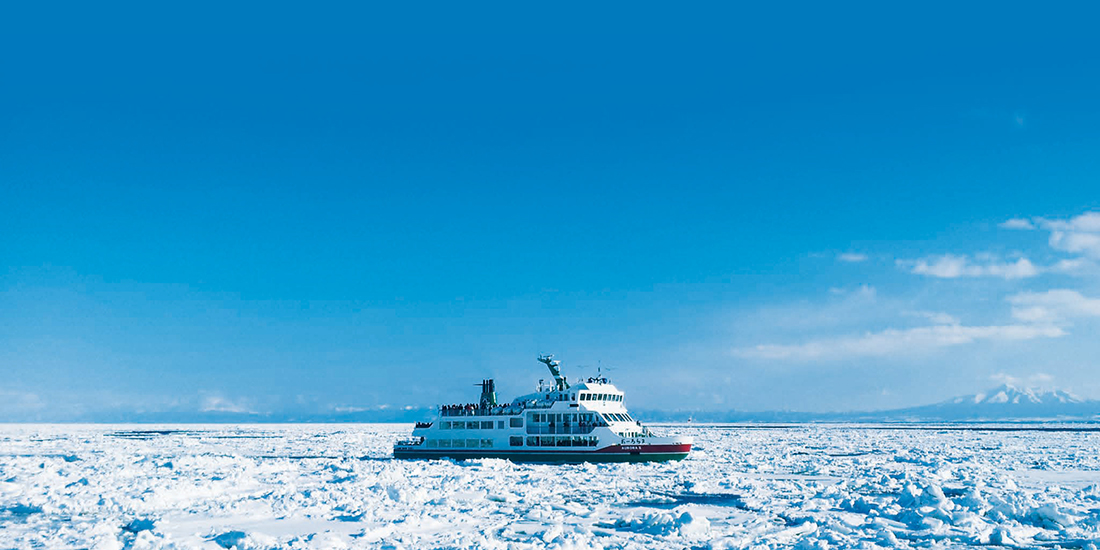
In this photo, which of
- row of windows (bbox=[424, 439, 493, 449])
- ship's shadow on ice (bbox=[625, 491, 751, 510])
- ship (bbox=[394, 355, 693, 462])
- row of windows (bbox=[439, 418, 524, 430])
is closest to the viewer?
ship's shadow on ice (bbox=[625, 491, 751, 510])

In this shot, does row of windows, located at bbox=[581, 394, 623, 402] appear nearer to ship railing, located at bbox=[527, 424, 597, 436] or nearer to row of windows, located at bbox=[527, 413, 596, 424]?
row of windows, located at bbox=[527, 413, 596, 424]

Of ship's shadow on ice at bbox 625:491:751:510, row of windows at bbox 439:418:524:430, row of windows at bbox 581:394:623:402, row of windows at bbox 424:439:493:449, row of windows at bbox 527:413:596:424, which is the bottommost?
ship's shadow on ice at bbox 625:491:751:510

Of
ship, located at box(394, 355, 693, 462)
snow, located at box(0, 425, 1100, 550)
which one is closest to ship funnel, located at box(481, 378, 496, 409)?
ship, located at box(394, 355, 693, 462)

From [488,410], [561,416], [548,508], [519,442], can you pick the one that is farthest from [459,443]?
[548,508]

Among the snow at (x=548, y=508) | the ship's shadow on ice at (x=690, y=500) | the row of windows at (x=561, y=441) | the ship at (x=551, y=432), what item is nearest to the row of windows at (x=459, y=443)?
the ship at (x=551, y=432)

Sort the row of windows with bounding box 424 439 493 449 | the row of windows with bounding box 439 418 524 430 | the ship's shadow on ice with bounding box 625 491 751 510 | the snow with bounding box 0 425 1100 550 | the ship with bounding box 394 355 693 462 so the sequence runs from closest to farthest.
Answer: the snow with bounding box 0 425 1100 550, the ship's shadow on ice with bounding box 625 491 751 510, the ship with bounding box 394 355 693 462, the row of windows with bounding box 439 418 524 430, the row of windows with bounding box 424 439 493 449

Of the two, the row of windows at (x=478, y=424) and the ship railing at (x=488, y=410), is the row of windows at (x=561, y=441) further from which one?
the ship railing at (x=488, y=410)

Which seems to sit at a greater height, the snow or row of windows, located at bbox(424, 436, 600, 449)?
row of windows, located at bbox(424, 436, 600, 449)

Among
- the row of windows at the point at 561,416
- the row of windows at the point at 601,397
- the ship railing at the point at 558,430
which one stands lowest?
the ship railing at the point at 558,430

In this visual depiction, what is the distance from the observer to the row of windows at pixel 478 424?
46.9 meters

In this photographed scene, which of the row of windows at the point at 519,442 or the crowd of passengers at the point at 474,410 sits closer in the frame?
the row of windows at the point at 519,442

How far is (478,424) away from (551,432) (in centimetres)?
495

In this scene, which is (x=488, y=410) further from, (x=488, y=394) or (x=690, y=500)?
(x=690, y=500)

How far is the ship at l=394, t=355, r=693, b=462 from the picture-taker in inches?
1711
